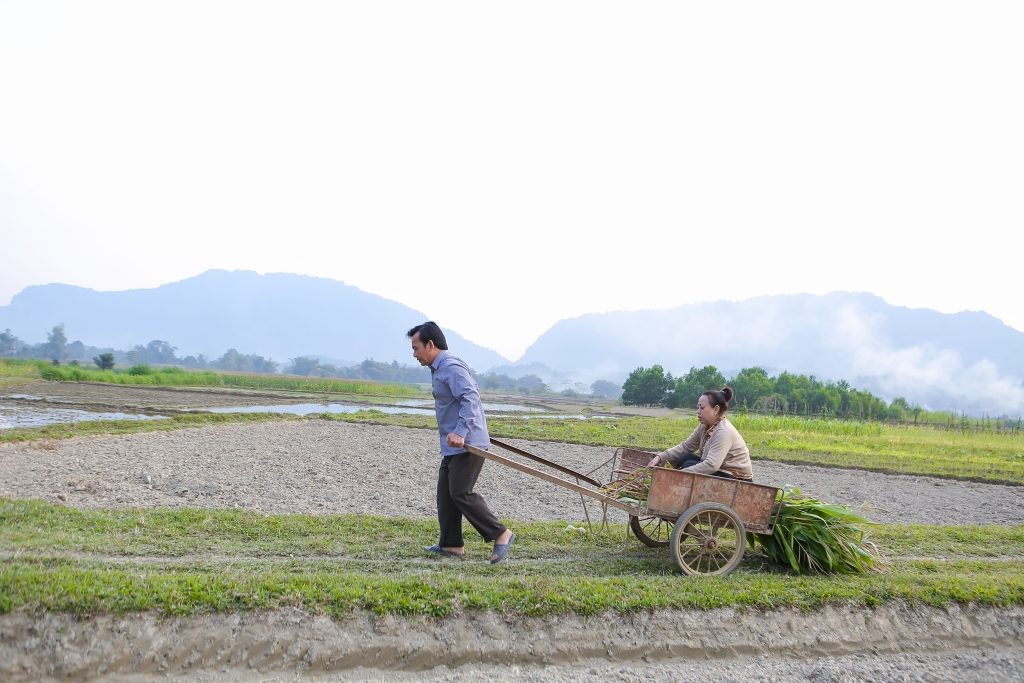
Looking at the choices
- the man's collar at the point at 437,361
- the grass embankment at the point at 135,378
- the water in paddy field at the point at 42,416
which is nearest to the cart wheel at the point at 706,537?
the man's collar at the point at 437,361

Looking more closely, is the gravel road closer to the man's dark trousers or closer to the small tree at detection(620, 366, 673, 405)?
the man's dark trousers

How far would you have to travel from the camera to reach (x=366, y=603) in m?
4.38

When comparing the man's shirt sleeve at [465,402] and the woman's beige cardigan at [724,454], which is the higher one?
the man's shirt sleeve at [465,402]

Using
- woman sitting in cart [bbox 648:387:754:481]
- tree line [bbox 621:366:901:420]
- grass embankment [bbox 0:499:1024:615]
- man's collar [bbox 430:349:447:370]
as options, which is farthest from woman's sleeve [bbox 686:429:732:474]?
tree line [bbox 621:366:901:420]

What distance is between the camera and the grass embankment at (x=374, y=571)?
14.1 ft

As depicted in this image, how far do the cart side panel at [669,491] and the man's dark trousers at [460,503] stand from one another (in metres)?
1.44

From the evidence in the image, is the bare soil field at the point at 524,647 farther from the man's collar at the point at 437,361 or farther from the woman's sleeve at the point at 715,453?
the man's collar at the point at 437,361

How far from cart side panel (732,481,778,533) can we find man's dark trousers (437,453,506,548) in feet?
7.29

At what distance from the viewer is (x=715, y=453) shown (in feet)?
19.3

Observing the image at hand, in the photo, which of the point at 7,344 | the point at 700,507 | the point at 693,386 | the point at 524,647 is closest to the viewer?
the point at 524,647

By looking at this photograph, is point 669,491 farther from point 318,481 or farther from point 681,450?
point 318,481

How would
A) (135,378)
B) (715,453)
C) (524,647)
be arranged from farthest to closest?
1. (135,378)
2. (715,453)
3. (524,647)

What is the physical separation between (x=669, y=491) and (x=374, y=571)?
8.88 ft

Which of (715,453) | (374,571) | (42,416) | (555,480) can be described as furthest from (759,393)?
(374,571)
